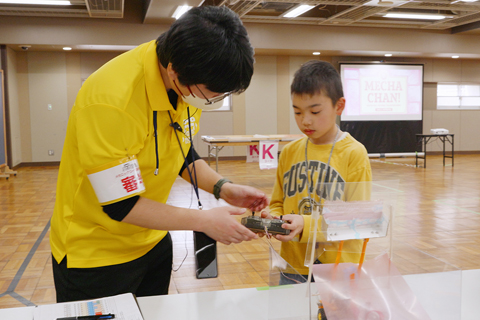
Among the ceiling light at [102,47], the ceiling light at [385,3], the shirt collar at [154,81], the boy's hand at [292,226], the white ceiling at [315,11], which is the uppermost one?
the white ceiling at [315,11]

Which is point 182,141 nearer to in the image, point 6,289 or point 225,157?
point 6,289

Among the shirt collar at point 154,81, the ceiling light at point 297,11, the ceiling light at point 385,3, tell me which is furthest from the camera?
the ceiling light at point 297,11

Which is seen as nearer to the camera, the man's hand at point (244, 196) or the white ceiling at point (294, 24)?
the man's hand at point (244, 196)

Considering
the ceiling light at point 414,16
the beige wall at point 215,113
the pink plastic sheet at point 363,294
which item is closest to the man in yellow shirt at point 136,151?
the pink plastic sheet at point 363,294

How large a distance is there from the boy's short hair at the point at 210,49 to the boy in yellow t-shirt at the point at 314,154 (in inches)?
19.4

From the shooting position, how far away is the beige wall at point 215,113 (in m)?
8.63

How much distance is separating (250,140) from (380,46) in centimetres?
513

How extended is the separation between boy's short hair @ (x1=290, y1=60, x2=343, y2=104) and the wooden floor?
1.22 ft

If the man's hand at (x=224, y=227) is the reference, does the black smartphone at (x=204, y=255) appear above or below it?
below

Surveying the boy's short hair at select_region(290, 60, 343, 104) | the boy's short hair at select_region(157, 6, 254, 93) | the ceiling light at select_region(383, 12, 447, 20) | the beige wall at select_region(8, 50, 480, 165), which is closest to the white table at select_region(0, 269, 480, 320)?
the boy's short hair at select_region(157, 6, 254, 93)

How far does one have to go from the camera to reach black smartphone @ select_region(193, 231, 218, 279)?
3.00 ft

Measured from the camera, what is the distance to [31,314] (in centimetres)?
83

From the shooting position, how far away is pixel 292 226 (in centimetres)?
91

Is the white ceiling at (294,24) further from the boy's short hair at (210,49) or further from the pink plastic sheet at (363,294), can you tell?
the pink plastic sheet at (363,294)
